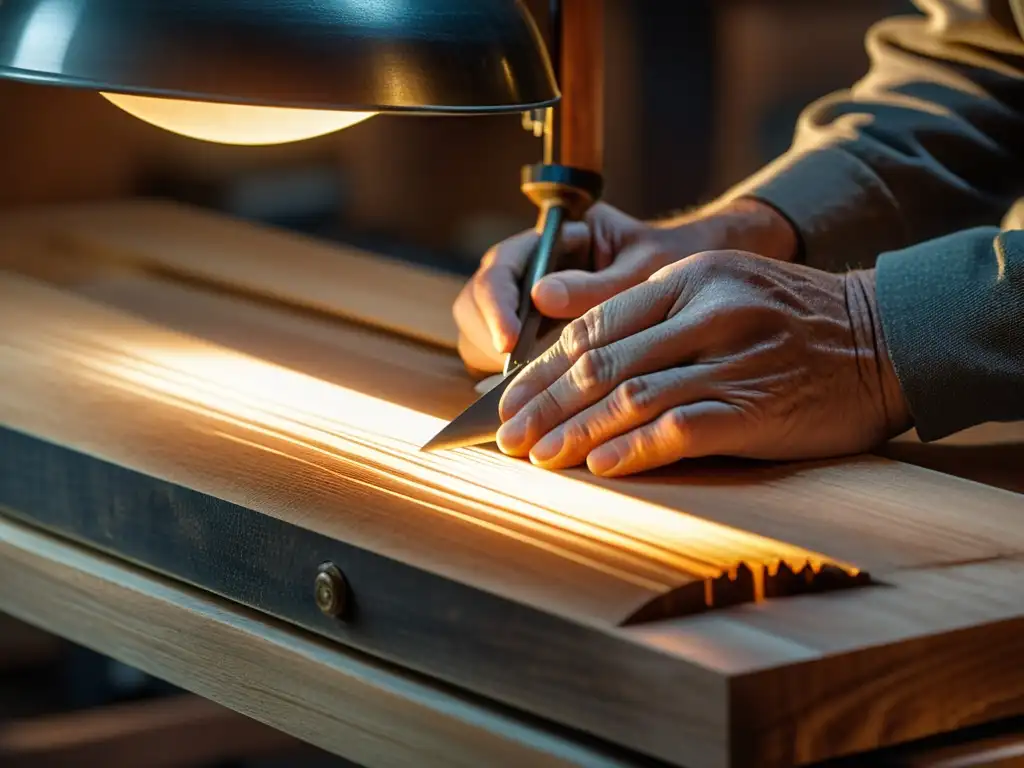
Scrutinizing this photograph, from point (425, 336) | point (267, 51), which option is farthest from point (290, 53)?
point (425, 336)

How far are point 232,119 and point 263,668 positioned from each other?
338 mm

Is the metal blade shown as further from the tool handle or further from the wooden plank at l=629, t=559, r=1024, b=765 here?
the wooden plank at l=629, t=559, r=1024, b=765

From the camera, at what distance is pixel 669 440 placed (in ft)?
2.83

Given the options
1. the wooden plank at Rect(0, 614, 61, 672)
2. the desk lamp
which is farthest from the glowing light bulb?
the wooden plank at Rect(0, 614, 61, 672)

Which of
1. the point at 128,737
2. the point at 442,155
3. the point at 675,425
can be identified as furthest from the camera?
the point at 442,155

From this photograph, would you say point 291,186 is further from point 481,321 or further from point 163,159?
point 481,321

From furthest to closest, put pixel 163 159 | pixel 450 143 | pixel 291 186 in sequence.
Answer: pixel 450 143 → pixel 291 186 → pixel 163 159

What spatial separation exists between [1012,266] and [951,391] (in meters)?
0.09

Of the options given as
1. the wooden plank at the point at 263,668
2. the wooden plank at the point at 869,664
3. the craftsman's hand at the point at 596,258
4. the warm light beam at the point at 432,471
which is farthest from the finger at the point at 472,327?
the wooden plank at the point at 869,664

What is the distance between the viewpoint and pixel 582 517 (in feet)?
2.56

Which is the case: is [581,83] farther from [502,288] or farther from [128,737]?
[128,737]

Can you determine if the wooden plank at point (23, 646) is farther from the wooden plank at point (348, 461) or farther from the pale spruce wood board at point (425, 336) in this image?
the wooden plank at point (348, 461)

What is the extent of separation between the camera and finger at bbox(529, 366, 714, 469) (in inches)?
34.2

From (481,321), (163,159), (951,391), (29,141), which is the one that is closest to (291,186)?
(163,159)
